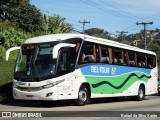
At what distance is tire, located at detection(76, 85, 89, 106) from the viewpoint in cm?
2098

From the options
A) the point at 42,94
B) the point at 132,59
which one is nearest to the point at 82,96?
the point at 42,94

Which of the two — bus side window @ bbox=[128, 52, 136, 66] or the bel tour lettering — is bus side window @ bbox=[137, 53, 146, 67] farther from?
the bel tour lettering

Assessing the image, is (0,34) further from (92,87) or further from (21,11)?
(92,87)

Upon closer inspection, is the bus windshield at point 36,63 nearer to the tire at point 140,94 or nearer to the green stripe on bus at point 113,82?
the green stripe on bus at point 113,82

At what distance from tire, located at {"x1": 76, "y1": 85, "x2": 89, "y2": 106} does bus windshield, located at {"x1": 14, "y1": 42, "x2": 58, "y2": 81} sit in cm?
219

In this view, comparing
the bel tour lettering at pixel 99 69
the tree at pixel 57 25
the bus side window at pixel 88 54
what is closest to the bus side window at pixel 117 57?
the bel tour lettering at pixel 99 69

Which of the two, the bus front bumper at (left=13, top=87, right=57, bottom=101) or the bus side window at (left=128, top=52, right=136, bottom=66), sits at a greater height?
the bus side window at (left=128, top=52, right=136, bottom=66)

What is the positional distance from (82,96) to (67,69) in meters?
1.79

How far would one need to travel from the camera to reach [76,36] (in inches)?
826

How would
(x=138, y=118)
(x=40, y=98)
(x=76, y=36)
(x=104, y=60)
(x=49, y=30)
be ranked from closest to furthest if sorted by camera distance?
(x=138, y=118), (x=40, y=98), (x=76, y=36), (x=104, y=60), (x=49, y=30)

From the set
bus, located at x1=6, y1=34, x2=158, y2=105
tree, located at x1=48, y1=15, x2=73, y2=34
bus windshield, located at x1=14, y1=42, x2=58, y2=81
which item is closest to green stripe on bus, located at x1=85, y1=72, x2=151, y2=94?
bus, located at x1=6, y1=34, x2=158, y2=105

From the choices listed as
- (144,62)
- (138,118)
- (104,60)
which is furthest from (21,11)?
(138,118)

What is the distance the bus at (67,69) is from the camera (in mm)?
19609

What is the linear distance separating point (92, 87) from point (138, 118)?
728 centimetres
